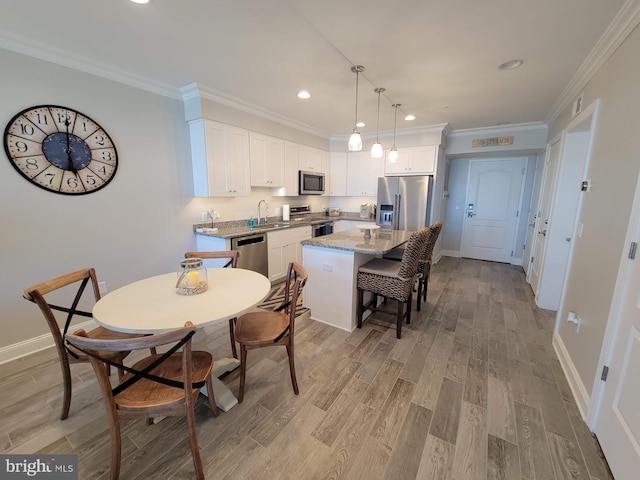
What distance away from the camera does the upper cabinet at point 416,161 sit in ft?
14.8

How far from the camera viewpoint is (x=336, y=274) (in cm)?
275

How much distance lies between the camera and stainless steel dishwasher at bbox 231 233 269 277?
3426 millimetres

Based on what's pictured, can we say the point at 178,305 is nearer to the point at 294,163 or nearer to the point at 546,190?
the point at 294,163

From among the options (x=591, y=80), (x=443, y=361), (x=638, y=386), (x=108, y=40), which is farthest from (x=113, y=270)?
(x=591, y=80)

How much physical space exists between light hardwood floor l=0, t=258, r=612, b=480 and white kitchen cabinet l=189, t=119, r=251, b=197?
6.48ft

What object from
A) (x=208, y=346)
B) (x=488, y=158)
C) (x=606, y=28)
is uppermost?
(x=606, y=28)

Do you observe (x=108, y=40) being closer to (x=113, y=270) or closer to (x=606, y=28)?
(x=113, y=270)

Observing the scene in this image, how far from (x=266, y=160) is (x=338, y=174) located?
6.40 ft

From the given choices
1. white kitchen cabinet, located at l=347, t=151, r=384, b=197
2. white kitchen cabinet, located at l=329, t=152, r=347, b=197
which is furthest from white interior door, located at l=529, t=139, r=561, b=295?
white kitchen cabinet, located at l=329, t=152, r=347, b=197

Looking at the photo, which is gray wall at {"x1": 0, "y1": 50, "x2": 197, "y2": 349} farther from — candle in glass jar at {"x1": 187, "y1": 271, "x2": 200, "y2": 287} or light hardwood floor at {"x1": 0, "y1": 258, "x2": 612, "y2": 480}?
candle in glass jar at {"x1": 187, "y1": 271, "x2": 200, "y2": 287}

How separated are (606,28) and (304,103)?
2780 millimetres

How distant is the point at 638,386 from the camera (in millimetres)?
1237

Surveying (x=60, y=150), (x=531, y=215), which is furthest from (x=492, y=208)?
(x=60, y=150)

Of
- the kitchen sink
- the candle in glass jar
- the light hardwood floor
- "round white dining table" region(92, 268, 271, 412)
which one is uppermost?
the kitchen sink
